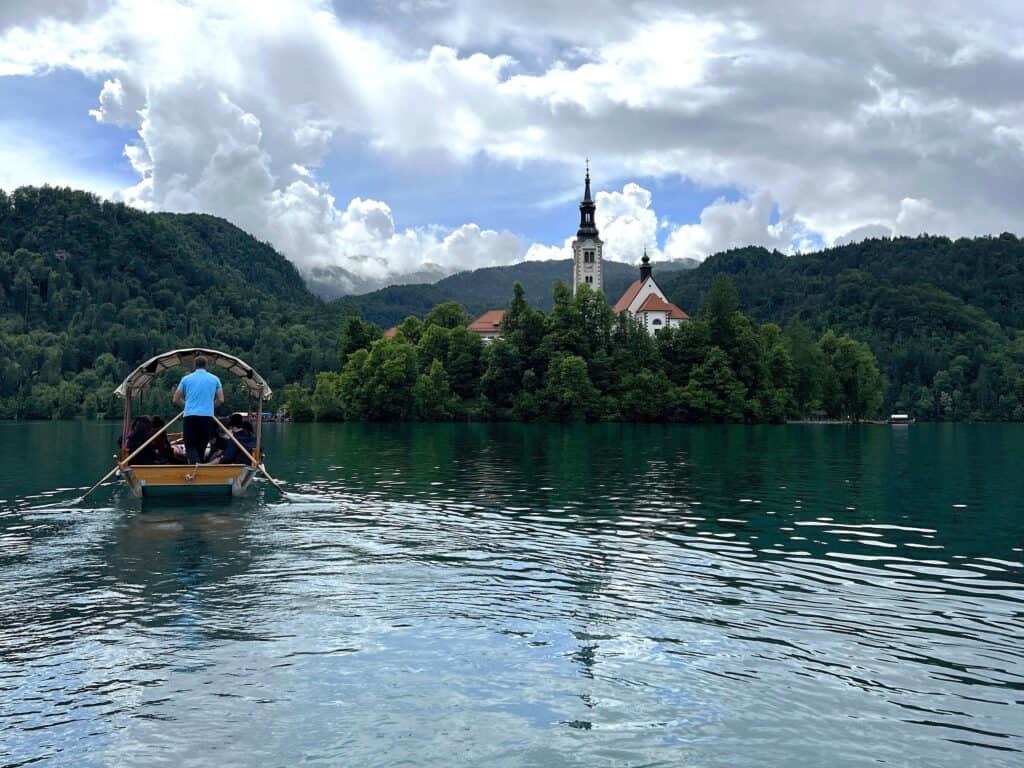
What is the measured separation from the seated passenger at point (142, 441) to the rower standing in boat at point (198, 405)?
87.8 inches

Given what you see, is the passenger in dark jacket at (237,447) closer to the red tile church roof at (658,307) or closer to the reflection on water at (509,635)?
the reflection on water at (509,635)

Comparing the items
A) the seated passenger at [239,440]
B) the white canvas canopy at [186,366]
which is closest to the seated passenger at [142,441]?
the white canvas canopy at [186,366]

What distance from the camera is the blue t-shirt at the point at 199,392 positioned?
25.5 m

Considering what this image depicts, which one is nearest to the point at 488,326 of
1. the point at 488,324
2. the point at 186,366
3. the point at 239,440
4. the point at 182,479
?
the point at 488,324

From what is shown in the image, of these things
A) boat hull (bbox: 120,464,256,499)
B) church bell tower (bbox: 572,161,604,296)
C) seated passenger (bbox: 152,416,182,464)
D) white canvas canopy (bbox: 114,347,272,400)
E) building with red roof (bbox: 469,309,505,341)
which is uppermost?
church bell tower (bbox: 572,161,604,296)

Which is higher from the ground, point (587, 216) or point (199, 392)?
point (587, 216)

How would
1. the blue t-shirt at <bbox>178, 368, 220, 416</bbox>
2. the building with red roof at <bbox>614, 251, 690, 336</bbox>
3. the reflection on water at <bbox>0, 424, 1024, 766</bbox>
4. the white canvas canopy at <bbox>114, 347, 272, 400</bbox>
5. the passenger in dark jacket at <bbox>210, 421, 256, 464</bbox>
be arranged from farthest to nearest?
the building with red roof at <bbox>614, 251, 690, 336</bbox> < the white canvas canopy at <bbox>114, 347, 272, 400</bbox> < the passenger in dark jacket at <bbox>210, 421, 256, 464</bbox> < the blue t-shirt at <bbox>178, 368, 220, 416</bbox> < the reflection on water at <bbox>0, 424, 1024, 766</bbox>

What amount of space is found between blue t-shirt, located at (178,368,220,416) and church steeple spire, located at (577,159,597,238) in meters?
155

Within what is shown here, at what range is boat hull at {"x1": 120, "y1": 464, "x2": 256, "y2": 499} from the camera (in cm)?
2539

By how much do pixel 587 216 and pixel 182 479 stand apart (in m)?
159

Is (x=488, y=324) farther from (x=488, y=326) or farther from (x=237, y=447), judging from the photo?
(x=237, y=447)

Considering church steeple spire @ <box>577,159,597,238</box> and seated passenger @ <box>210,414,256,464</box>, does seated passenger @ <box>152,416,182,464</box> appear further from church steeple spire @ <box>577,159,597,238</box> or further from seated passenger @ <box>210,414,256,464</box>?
church steeple spire @ <box>577,159,597,238</box>

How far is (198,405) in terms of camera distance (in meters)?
25.9

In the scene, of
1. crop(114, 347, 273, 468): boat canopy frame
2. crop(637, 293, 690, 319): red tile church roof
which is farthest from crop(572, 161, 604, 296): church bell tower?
crop(114, 347, 273, 468): boat canopy frame
